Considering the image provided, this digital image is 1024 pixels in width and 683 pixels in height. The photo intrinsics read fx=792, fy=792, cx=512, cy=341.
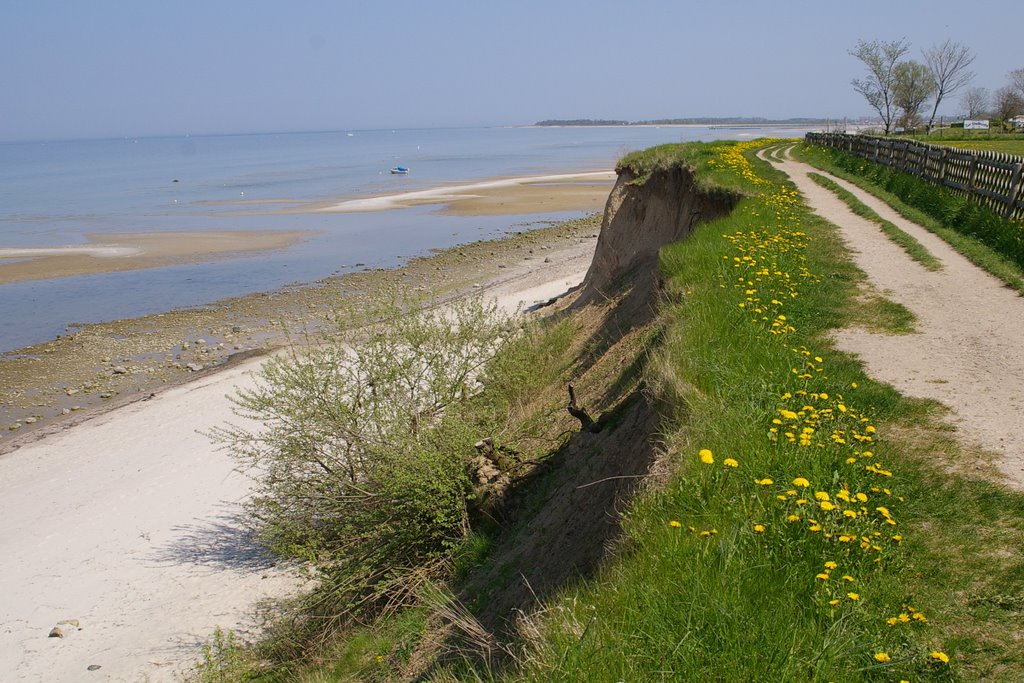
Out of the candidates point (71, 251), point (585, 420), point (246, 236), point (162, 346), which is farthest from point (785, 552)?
point (246, 236)

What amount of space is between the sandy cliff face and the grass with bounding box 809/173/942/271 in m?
2.82

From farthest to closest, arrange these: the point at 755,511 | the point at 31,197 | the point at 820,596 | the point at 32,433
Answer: the point at 31,197, the point at 32,433, the point at 755,511, the point at 820,596

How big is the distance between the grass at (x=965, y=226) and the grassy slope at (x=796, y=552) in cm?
610

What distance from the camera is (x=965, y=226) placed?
47.6ft

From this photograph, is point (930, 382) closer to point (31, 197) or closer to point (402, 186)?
point (402, 186)

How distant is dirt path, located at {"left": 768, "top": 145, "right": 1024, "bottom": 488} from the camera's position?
6203 millimetres

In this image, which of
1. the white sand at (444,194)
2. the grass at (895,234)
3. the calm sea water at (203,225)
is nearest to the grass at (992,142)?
the grass at (895,234)

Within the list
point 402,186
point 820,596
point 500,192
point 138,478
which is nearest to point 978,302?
point 820,596

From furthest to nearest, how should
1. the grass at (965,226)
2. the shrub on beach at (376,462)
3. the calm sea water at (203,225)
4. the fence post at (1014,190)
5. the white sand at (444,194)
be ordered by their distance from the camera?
the white sand at (444,194)
the calm sea water at (203,225)
the fence post at (1014,190)
the grass at (965,226)
the shrub on beach at (376,462)

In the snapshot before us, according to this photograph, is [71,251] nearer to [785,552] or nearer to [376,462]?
[376,462]

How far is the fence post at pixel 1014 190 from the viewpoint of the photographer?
554 inches

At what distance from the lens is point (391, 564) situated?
351 inches

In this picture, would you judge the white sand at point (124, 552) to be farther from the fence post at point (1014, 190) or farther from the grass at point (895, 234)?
the fence post at point (1014, 190)

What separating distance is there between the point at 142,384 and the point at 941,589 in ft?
68.2
